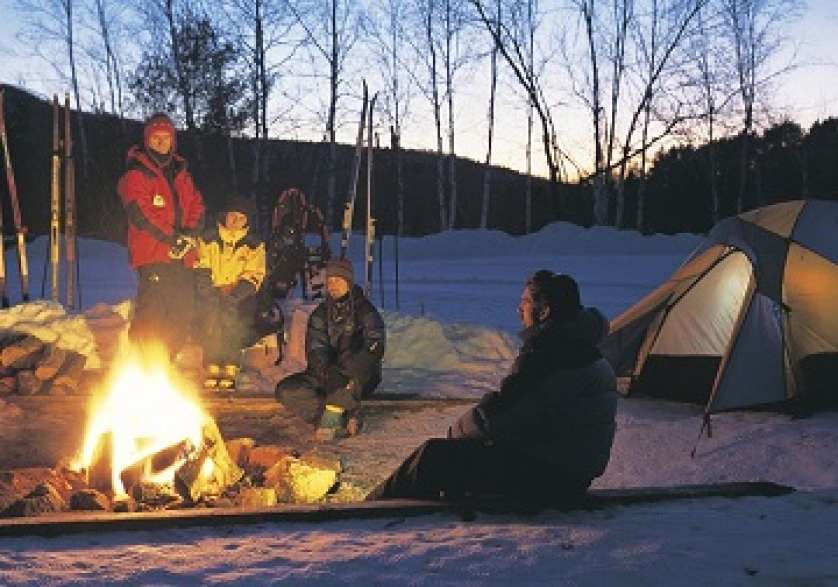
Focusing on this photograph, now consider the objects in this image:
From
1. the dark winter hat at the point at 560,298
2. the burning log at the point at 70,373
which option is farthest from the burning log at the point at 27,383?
the dark winter hat at the point at 560,298

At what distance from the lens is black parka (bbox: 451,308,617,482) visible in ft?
A: 12.2

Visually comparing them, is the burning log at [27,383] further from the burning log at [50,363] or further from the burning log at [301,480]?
the burning log at [301,480]

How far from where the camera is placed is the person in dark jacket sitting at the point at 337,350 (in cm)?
641

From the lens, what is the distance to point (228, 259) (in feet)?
27.8

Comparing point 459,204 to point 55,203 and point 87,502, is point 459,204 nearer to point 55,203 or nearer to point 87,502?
point 55,203

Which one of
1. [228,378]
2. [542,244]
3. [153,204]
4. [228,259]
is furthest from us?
[542,244]

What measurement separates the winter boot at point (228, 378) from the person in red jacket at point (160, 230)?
1.83ft

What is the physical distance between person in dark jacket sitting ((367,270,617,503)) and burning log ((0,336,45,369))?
4552mm

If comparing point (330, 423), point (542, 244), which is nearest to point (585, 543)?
point (330, 423)

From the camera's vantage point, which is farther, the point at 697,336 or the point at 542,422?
the point at 697,336

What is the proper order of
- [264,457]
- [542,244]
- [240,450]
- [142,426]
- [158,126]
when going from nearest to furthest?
[142,426], [264,457], [240,450], [158,126], [542,244]

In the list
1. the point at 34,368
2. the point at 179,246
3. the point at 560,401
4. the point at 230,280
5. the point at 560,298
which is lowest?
the point at 34,368

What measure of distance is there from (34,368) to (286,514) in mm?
4505

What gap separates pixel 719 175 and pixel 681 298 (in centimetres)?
2300
